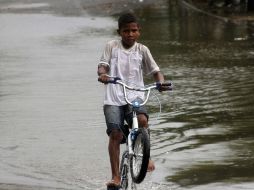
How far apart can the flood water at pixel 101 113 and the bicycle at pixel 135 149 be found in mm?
883

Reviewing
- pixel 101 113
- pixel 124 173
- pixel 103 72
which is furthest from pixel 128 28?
pixel 101 113

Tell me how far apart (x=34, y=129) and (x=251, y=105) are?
142 inches

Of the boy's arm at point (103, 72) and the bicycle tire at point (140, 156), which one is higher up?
the boy's arm at point (103, 72)

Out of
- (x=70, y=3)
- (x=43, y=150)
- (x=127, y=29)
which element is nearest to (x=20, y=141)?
(x=43, y=150)

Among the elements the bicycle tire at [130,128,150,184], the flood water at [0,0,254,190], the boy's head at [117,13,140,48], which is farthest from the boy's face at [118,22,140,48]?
the flood water at [0,0,254,190]

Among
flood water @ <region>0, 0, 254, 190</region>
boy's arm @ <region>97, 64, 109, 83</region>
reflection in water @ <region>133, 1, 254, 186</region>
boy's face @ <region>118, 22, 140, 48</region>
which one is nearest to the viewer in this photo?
boy's arm @ <region>97, 64, 109, 83</region>

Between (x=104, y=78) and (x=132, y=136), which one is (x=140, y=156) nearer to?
(x=132, y=136)

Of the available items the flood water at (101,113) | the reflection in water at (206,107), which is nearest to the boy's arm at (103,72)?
the flood water at (101,113)

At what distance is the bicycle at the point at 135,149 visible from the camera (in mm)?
6730

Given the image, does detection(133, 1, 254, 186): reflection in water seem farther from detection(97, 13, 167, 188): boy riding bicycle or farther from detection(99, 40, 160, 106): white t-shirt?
detection(99, 40, 160, 106): white t-shirt

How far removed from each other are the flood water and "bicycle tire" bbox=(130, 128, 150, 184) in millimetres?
1085

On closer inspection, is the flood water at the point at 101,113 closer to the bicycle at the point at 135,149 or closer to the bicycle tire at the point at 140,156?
the bicycle at the point at 135,149

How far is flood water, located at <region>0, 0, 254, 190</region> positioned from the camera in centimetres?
867

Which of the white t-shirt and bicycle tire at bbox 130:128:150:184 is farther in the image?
the white t-shirt
